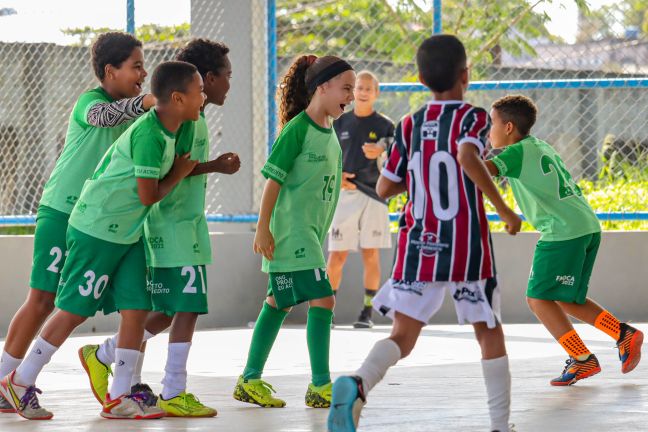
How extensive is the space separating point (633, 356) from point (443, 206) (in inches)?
89.0

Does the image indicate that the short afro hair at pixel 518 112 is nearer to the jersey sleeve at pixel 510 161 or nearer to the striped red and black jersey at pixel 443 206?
the jersey sleeve at pixel 510 161

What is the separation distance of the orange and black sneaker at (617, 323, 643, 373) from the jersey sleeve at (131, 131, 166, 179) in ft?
8.71

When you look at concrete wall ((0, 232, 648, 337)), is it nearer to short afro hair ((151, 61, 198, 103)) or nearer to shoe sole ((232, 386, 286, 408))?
shoe sole ((232, 386, 286, 408))

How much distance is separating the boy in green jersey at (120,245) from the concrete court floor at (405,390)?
178 millimetres

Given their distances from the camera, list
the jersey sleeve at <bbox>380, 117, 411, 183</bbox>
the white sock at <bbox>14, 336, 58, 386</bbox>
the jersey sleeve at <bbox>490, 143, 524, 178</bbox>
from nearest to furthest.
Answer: the jersey sleeve at <bbox>380, 117, 411, 183</bbox>, the white sock at <bbox>14, 336, 58, 386</bbox>, the jersey sleeve at <bbox>490, 143, 524, 178</bbox>

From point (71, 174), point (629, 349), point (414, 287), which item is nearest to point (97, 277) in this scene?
point (71, 174)

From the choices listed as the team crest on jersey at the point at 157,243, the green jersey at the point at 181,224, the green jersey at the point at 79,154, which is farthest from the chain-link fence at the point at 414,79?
the team crest on jersey at the point at 157,243

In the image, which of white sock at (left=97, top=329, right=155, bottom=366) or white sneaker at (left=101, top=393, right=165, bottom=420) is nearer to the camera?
white sneaker at (left=101, top=393, right=165, bottom=420)

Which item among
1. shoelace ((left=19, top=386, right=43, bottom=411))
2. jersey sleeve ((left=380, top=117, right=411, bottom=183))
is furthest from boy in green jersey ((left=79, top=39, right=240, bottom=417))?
jersey sleeve ((left=380, top=117, right=411, bottom=183))

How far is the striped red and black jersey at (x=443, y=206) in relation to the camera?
15.8ft

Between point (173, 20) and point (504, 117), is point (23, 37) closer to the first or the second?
point (173, 20)

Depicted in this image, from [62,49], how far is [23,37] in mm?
334

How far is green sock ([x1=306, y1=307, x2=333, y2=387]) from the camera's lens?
5.89m

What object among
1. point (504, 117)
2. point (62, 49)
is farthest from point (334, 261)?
point (504, 117)
